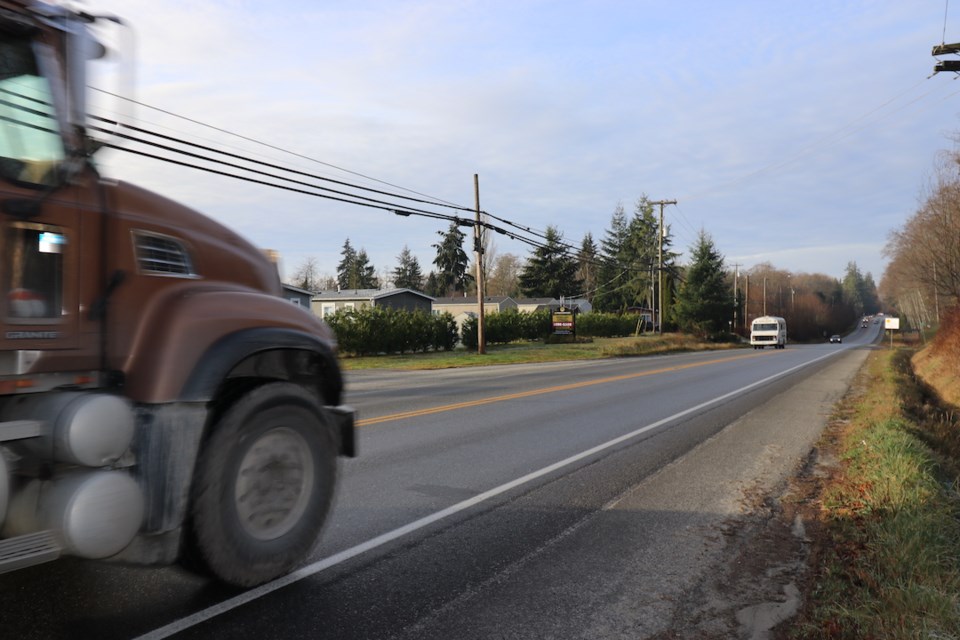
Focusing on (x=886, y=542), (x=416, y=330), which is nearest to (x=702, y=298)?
(x=416, y=330)

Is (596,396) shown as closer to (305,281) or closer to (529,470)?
(529,470)

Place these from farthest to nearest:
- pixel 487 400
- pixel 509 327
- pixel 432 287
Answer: pixel 432 287 < pixel 509 327 < pixel 487 400

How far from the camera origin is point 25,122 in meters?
2.86

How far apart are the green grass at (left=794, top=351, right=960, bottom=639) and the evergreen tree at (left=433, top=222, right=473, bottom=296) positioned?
77.1m

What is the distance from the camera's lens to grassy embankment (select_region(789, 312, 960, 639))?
3379 millimetres

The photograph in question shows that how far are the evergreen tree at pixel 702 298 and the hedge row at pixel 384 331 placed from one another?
36488 mm

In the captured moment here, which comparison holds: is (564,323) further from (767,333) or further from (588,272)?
(588,272)

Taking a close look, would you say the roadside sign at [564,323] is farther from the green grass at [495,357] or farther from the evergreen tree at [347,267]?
the evergreen tree at [347,267]

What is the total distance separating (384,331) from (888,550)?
28787 millimetres

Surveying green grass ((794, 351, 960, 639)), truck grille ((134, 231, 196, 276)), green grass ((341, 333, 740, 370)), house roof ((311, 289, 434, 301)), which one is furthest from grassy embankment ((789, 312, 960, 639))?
house roof ((311, 289, 434, 301))

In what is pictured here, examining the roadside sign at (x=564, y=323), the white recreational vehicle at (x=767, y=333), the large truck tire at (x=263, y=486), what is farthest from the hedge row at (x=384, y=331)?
the white recreational vehicle at (x=767, y=333)

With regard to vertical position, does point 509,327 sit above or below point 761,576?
above

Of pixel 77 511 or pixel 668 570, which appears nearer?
pixel 77 511

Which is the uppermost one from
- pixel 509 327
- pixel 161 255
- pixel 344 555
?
pixel 161 255
